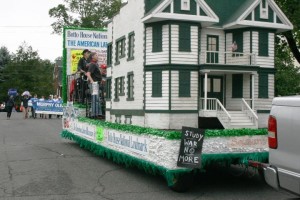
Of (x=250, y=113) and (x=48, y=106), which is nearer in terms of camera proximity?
(x=250, y=113)

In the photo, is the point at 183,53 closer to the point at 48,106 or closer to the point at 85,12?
the point at 48,106

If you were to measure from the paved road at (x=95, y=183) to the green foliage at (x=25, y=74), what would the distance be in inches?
2628

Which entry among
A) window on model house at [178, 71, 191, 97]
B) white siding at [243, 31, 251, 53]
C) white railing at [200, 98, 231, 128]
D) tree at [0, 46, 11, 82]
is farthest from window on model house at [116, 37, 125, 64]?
tree at [0, 46, 11, 82]

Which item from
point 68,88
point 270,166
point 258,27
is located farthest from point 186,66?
point 270,166

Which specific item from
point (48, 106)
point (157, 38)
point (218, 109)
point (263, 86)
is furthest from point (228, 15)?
point (48, 106)

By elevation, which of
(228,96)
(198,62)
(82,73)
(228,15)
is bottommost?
(228,96)

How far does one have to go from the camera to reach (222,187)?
8031 mm

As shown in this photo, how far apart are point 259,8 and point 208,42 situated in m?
3.42

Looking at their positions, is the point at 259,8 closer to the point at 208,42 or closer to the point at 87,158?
the point at 208,42

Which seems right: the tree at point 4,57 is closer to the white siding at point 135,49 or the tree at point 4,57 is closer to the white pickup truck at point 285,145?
the white siding at point 135,49

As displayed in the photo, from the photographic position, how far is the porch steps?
19.4 m

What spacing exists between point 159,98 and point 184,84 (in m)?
1.52

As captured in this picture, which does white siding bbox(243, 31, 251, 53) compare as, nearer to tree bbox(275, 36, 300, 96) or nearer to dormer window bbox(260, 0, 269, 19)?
dormer window bbox(260, 0, 269, 19)

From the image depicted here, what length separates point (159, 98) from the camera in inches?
806
